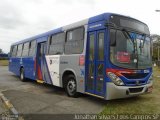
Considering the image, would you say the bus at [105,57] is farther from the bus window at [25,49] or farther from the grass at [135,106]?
the bus window at [25,49]

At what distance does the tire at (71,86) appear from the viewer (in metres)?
8.69

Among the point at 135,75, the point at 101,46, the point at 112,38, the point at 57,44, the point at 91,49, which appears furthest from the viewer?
the point at 57,44

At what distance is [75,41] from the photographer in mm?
8680

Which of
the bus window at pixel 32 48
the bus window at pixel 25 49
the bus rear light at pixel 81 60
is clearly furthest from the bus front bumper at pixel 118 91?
the bus window at pixel 25 49

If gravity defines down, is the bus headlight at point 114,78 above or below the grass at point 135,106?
Result: above

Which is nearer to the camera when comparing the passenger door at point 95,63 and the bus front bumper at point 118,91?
the bus front bumper at point 118,91

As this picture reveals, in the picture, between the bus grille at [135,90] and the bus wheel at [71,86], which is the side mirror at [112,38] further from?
the bus wheel at [71,86]

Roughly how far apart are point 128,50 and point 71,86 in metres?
2.81

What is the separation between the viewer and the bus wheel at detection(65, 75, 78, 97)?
870cm

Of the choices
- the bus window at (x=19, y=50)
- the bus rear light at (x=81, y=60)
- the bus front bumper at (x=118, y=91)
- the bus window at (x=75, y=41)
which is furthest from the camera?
the bus window at (x=19, y=50)

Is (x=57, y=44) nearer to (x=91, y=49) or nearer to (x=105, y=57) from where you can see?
(x=91, y=49)

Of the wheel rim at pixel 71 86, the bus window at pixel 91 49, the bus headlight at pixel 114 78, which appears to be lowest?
the wheel rim at pixel 71 86

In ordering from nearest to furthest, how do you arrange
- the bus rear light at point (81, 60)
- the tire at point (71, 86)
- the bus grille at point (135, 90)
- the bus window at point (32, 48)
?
the bus grille at point (135, 90) < the bus rear light at point (81, 60) < the tire at point (71, 86) < the bus window at point (32, 48)

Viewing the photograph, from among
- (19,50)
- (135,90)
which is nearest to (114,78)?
(135,90)
